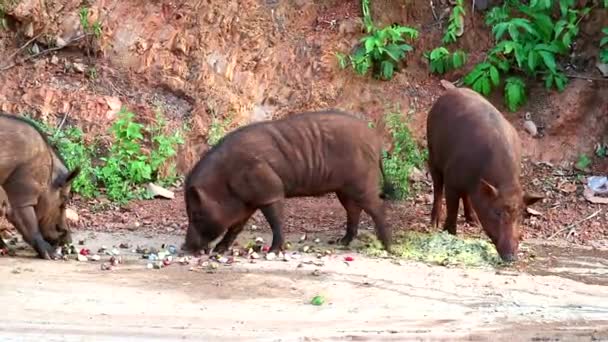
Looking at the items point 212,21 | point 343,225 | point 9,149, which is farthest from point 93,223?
point 212,21

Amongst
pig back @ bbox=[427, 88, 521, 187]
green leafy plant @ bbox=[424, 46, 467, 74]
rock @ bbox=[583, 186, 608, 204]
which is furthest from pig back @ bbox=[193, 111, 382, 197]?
green leafy plant @ bbox=[424, 46, 467, 74]

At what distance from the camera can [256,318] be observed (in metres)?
7.95

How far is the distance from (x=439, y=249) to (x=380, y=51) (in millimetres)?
3648

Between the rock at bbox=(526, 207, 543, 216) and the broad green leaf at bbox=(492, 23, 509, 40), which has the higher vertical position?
the broad green leaf at bbox=(492, 23, 509, 40)

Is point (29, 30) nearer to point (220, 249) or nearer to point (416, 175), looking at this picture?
point (220, 249)

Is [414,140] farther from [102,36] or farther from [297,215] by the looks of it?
[102,36]

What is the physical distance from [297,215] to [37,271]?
320cm

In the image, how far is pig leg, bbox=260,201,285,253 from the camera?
10.1m

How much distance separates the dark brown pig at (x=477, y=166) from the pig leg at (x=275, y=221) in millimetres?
1647

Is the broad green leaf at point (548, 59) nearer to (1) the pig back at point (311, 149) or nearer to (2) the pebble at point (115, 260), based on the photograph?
(1) the pig back at point (311, 149)

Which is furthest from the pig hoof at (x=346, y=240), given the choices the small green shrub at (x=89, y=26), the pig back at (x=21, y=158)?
the small green shrub at (x=89, y=26)

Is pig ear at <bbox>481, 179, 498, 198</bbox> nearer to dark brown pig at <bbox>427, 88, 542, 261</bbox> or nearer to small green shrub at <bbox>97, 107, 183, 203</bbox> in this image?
dark brown pig at <bbox>427, 88, 542, 261</bbox>

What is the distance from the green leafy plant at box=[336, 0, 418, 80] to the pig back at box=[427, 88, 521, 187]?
213 cm

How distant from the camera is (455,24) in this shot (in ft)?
44.4
